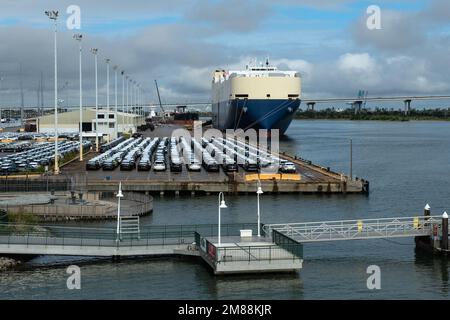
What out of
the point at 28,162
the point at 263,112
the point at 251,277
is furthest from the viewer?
the point at 263,112

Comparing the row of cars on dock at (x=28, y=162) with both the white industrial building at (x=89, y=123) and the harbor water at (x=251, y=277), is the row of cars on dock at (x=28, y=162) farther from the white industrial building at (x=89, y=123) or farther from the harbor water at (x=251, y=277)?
the white industrial building at (x=89, y=123)

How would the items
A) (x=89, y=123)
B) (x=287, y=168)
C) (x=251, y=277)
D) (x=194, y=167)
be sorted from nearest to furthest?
(x=251, y=277) < (x=287, y=168) < (x=194, y=167) < (x=89, y=123)

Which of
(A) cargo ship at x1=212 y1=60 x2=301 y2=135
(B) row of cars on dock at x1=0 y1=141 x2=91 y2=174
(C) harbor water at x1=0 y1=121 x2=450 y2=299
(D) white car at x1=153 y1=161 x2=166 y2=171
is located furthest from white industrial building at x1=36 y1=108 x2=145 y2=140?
(C) harbor water at x1=0 y1=121 x2=450 y2=299

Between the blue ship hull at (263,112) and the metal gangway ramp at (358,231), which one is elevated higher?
the blue ship hull at (263,112)

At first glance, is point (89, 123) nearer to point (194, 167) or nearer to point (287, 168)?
point (194, 167)

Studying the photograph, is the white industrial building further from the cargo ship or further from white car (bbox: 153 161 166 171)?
white car (bbox: 153 161 166 171)

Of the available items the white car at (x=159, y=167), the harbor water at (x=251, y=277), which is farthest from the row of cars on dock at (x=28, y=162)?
the harbor water at (x=251, y=277)

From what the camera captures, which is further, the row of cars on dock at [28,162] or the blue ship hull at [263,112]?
the blue ship hull at [263,112]

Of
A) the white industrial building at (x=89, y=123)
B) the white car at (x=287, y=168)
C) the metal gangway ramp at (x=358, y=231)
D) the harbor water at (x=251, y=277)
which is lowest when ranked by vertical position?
the harbor water at (x=251, y=277)

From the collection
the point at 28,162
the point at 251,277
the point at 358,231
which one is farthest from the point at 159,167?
the point at 251,277

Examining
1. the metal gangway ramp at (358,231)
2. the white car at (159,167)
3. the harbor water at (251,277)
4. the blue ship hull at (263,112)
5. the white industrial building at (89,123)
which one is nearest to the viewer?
the harbor water at (251,277)

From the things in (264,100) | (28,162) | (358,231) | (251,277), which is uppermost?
(264,100)

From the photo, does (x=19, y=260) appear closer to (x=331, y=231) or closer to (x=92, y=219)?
(x=92, y=219)

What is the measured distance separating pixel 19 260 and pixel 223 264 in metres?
7.87
